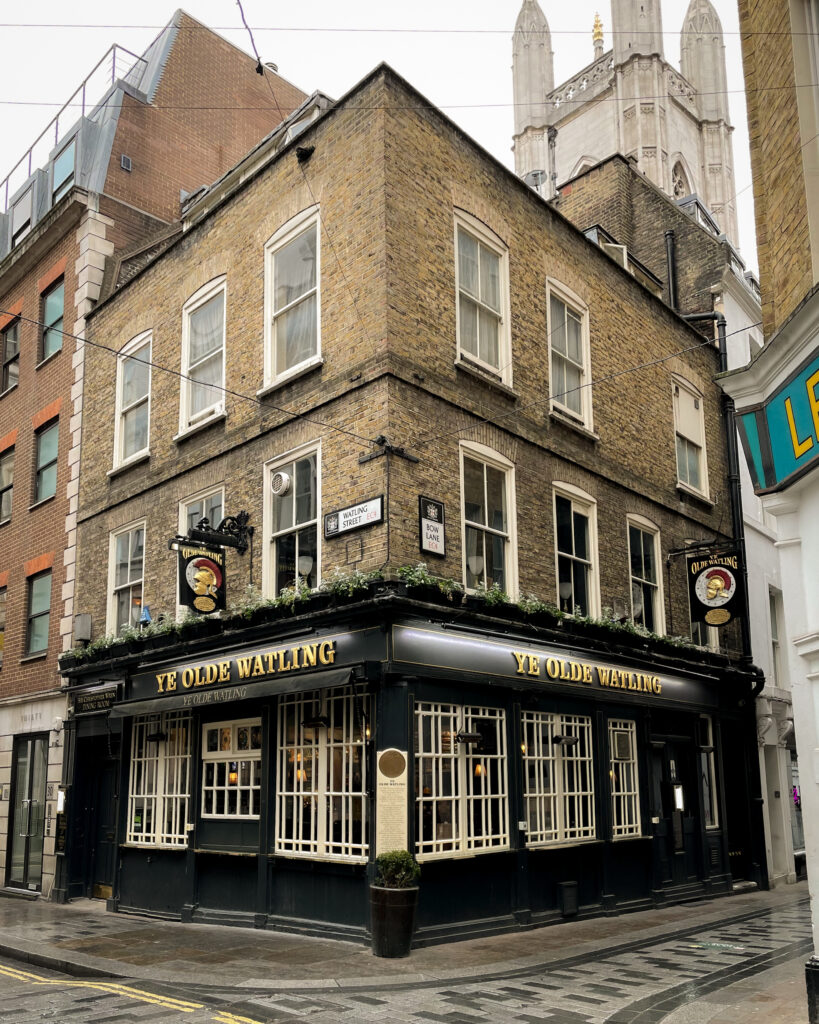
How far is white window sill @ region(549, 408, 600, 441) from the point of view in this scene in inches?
593

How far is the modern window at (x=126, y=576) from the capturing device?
53.6 feet

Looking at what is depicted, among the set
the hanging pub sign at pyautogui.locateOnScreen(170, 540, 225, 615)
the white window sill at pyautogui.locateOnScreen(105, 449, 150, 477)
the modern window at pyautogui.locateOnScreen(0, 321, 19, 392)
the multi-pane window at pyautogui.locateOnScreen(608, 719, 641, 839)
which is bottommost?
the multi-pane window at pyautogui.locateOnScreen(608, 719, 641, 839)

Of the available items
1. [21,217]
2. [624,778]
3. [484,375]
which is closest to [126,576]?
[484,375]

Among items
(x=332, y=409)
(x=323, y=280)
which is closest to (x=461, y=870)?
(x=332, y=409)

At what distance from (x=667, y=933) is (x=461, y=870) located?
3.07m

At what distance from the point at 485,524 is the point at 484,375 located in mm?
2087

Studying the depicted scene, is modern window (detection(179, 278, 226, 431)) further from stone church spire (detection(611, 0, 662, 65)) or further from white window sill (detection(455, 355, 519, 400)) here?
stone church spire (detection(611, 0, 662, 65))

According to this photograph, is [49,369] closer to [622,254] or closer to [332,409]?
[332,409]

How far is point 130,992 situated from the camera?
9148 millimetres

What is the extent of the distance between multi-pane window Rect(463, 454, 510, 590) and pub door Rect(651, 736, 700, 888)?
4.68 m

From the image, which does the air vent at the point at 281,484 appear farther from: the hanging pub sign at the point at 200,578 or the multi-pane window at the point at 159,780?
the multi-pane window at the point at 159,780

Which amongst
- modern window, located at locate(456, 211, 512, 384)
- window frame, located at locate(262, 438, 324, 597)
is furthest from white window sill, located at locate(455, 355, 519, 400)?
window frame, located at locate(262, 438, 324, 597)

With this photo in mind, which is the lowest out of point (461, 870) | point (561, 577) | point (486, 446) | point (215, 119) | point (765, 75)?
point (461, 870)

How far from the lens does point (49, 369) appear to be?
20.0m
